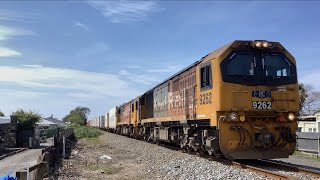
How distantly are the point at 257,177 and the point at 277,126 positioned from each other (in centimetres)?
296

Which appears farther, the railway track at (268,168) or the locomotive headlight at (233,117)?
the locomotive headlight at (233,117)

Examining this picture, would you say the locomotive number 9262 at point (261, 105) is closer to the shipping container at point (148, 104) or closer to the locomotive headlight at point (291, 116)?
the locomotive headlight at point (291, 116)

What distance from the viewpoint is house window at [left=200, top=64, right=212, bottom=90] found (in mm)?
13438

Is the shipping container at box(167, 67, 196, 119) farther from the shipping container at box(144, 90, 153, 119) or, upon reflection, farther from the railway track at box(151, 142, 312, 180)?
the shipping container at box(144, 90, 153, 119)

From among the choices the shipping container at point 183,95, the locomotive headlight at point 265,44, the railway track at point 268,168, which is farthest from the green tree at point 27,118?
the locomotive headlight at point 265,44

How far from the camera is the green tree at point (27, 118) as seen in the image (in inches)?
1249

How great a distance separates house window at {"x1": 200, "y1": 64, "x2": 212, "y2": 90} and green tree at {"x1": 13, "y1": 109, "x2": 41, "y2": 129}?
21.5 meters

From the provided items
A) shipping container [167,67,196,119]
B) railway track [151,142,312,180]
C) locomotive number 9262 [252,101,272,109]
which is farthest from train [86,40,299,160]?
shipping container [167,67,196,119]

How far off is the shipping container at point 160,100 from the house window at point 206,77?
744cm

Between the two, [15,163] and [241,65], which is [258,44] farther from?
[15,163]

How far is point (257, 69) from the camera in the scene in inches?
511

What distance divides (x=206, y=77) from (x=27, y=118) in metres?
22.4

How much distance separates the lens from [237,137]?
12.5m

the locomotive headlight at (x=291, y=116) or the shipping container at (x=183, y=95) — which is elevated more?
the shipping container at (x=183, y=95)
